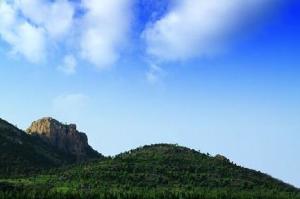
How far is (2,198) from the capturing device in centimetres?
19425
